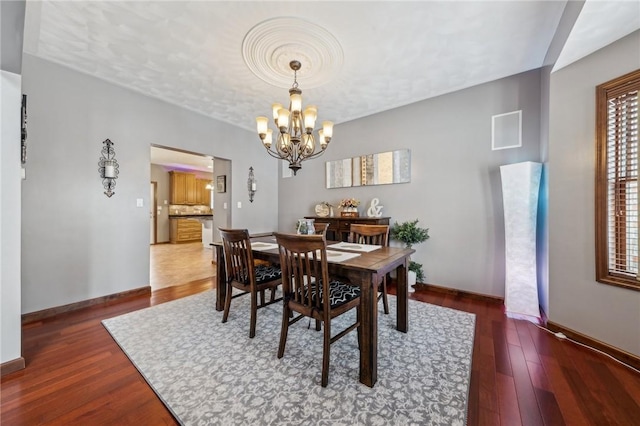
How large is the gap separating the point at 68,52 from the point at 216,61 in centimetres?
144

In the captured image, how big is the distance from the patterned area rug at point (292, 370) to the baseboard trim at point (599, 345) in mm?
667

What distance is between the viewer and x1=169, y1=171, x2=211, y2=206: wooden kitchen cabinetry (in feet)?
26.6

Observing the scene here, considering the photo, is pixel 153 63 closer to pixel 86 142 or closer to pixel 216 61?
pixel 216 61

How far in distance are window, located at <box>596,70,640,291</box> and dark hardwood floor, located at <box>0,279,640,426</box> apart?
2.33ft

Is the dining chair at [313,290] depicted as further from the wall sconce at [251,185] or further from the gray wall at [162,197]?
the gray wall at [162,197]

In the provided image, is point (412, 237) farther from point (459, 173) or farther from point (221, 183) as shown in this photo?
point (221, 183)

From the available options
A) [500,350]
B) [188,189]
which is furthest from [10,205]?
[188,189]

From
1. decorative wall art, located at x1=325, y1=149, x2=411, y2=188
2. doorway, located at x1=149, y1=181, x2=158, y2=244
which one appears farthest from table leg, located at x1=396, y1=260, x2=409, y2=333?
doorway, located at x1=149, y1=181, x2=158, y2=244

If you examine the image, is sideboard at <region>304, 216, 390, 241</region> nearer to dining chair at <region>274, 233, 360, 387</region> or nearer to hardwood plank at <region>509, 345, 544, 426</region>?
dining chair at <region>274, 233, 360, 387</region>

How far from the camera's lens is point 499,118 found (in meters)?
2.92

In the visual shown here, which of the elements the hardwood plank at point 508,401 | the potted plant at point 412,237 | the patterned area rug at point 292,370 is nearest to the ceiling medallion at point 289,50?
the potted plant at point 412,237

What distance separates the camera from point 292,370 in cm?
171

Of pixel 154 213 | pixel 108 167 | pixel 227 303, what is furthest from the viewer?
pixel 154 213

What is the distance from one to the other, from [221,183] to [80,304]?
2720mm
